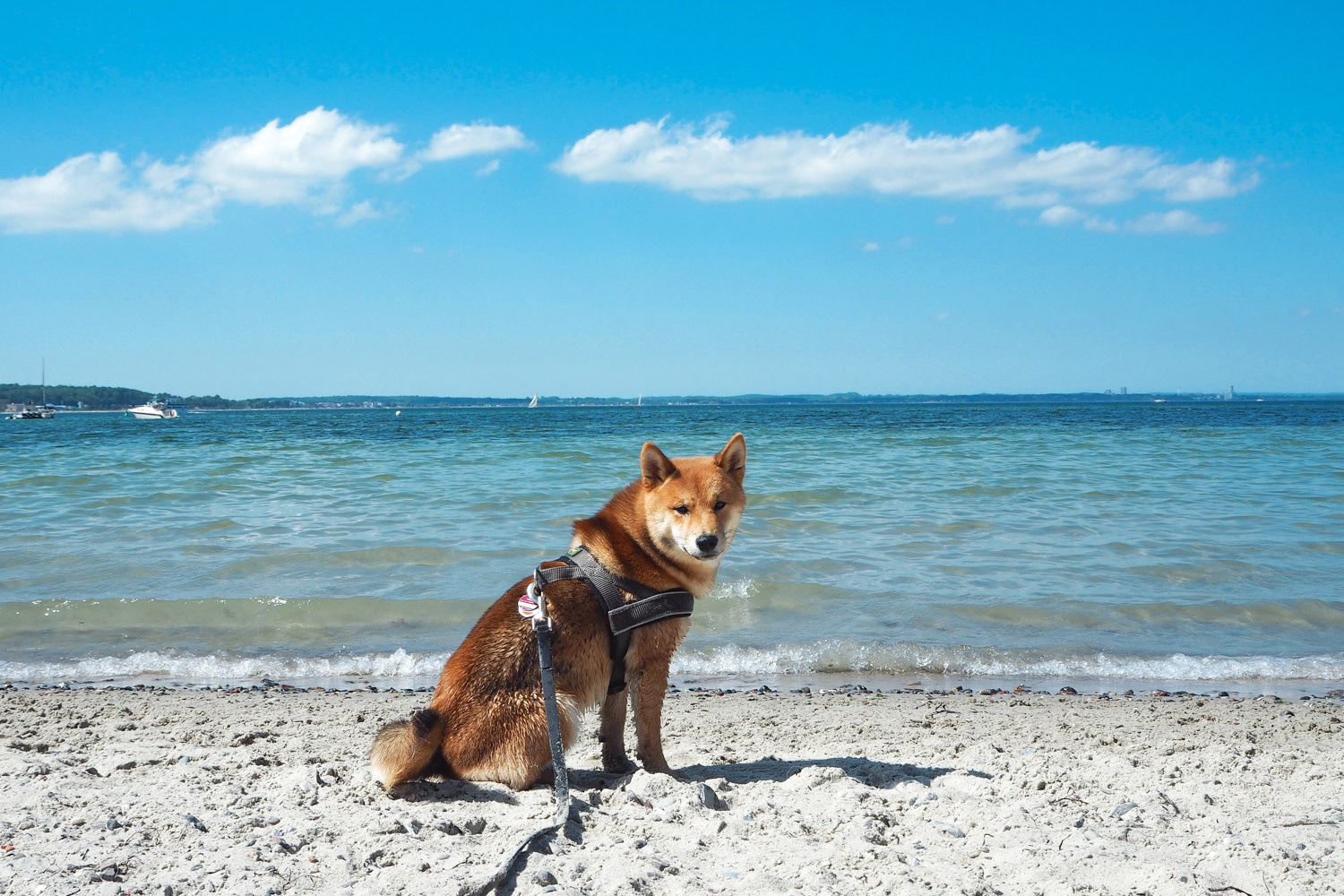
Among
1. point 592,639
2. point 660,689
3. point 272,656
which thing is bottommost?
point 272,656

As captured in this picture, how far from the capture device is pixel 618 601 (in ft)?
13.1

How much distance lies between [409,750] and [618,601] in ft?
3.50

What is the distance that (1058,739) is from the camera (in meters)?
5.04

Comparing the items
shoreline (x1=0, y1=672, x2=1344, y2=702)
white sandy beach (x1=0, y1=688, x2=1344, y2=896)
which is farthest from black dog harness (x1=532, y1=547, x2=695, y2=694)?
shoreline (x1=0, y1=672, x2=1344, y2=702)

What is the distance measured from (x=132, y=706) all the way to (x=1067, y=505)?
12.6m

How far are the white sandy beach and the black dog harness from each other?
1.91 ft

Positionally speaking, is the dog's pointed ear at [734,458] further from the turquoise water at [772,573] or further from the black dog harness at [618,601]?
the turquoise water at [772,573]

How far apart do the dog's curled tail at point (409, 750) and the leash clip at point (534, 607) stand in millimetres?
590

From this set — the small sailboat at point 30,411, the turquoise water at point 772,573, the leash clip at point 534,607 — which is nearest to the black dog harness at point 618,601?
the leash clip at point 534,607

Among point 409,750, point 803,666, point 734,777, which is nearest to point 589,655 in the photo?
point 409,750

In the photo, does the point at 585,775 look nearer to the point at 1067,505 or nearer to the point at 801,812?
the point at 801,812

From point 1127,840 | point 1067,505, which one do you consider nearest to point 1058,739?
point 1127,840

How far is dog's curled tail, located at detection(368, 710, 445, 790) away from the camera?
12.0ft

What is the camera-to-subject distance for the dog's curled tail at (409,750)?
12.0 feet
